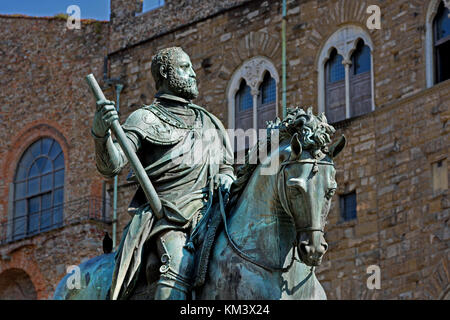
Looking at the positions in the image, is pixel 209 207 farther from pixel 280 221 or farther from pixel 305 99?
pixel 305 99

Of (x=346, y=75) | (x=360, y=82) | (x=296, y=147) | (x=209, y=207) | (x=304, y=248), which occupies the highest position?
(x=346, y=75)

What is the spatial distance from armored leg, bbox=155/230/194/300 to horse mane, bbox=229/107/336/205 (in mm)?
555

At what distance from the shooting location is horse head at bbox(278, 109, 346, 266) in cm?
987

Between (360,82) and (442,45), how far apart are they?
2.47m

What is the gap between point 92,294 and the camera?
11.2 m

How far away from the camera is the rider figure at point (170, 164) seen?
10.5m

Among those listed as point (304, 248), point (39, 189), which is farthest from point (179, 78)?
point (39, 189)

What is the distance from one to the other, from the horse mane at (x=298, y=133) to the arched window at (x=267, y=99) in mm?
20615

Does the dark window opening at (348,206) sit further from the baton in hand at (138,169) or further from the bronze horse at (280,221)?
the bronze horse at (280,221)

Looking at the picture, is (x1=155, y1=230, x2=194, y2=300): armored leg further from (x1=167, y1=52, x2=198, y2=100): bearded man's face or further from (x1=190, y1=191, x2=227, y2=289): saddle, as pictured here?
(x1=167, y1=52, x2=198, y2=100): bearded man's face

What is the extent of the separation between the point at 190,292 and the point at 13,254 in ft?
84.4

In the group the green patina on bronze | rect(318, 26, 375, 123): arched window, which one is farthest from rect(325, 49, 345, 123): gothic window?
the green patina on bronze

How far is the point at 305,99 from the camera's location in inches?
1196
